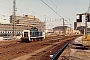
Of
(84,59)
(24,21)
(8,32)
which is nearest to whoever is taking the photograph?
(84,59)

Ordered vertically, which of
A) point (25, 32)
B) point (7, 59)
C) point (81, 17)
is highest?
point (81, 17)

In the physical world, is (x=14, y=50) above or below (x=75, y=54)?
below

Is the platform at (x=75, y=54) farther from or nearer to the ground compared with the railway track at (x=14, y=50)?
farther from the ground

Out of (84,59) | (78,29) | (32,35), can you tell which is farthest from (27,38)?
(78,29)

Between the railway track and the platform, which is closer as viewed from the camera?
the platform

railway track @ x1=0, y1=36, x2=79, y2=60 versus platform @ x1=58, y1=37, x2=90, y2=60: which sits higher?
platform @ x1=58, y1=37, x2=90, y2=60

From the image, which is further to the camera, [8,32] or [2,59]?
[8,32]

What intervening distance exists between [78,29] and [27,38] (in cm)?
14327

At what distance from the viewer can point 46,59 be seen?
50.1 ft

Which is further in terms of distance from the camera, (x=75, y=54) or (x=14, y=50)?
(x=14, y=50)

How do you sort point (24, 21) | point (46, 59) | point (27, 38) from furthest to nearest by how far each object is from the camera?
1. point (24, 21)
2. point (27, 38)
3. point (46, 59)

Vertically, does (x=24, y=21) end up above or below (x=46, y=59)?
above

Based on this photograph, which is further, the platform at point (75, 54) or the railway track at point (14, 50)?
the railway track at point (14, 50)

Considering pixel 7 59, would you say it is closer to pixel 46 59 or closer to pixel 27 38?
pixel 46 59
